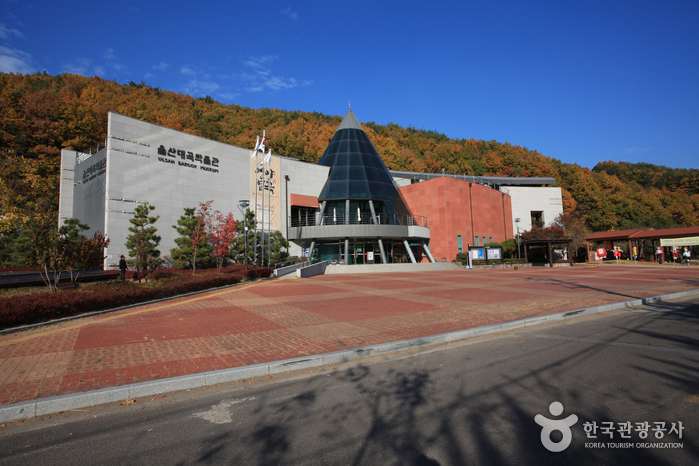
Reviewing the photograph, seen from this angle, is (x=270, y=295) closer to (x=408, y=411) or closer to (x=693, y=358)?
(x=408, y=411)

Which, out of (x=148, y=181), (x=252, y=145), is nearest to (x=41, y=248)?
(x=148, y=181)

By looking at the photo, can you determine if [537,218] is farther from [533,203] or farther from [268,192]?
[268,192]

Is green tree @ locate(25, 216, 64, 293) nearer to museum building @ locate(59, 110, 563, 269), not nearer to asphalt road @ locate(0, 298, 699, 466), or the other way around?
asphalt road @ locate(0, 298, 699, 466)

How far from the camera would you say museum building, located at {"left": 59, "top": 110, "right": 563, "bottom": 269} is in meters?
26.5

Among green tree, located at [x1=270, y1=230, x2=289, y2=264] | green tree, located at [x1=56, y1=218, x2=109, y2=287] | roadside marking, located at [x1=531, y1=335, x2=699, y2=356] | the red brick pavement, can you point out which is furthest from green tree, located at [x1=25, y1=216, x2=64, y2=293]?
green tree, located at [x1=270, y1=230, x2=289, y2=264]

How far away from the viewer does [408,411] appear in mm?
3748

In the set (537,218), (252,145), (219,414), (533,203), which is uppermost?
(252,145)

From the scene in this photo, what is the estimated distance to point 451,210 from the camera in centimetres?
3934

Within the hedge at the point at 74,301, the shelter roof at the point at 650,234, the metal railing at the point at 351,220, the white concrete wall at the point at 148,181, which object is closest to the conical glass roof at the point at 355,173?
the metal railing at the point at 351,220

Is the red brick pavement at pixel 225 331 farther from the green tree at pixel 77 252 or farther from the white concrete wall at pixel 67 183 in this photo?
the white concrete wall at pixel 67 183

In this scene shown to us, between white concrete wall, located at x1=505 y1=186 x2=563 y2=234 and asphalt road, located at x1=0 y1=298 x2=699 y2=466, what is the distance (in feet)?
181

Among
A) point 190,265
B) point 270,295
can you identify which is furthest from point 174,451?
point 190,265

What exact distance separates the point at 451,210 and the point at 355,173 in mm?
11984

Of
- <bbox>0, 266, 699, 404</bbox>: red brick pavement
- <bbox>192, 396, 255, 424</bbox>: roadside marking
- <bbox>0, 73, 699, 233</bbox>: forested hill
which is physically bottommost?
<bbox>192, 396, 255, 424</bbox>: roadside marking
